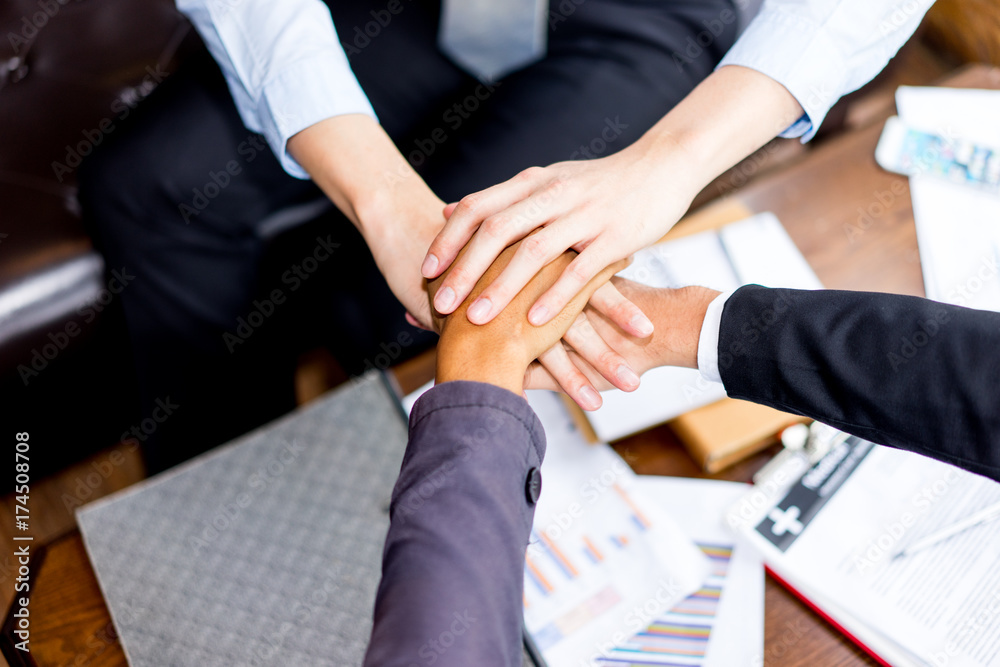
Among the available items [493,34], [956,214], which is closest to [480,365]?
[493,34]

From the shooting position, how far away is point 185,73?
112cm

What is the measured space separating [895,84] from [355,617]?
6.21ft

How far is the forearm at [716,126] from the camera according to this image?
2.88ft

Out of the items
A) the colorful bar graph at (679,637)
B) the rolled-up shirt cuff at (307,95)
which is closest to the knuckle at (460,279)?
the rolled-up shirt cuff at (307,95)

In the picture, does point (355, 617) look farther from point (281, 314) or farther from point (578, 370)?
point (281, 314)

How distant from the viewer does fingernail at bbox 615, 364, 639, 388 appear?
78 centimetres

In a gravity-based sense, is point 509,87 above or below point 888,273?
above

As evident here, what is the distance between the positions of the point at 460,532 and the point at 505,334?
28 cm

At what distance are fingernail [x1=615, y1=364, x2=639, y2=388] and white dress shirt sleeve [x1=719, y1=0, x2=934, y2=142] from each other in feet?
1.46

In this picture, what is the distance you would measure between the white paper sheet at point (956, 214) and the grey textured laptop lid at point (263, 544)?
31.6 inches

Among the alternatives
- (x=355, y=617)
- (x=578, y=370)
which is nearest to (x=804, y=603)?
(x=578, y=370)
